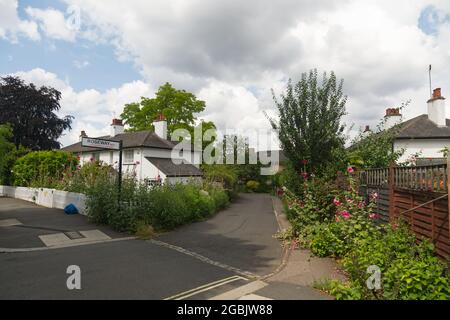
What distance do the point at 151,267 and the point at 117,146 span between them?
17.3ft

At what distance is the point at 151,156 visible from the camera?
2722cm

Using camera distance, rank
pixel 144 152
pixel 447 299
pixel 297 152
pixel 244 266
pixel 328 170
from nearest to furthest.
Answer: pixel 447 299 → pixel 244 266 → pixel 328 170 → pixel 297 152 → pixel 144 152

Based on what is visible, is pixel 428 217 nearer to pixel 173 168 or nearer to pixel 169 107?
pixel 173 168

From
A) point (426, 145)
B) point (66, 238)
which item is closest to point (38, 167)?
point (66, 238)

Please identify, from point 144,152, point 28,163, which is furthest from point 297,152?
point 144,152

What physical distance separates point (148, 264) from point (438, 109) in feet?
75.9

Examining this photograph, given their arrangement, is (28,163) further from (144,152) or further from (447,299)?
(447,299)

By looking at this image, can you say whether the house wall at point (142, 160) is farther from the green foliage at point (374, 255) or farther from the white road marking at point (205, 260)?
the green foliage at point (374, 255)

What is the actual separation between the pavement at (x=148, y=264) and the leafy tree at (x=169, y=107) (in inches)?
1077

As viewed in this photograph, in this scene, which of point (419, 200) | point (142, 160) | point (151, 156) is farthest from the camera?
point (151, 156)

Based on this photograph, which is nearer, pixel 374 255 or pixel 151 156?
pixel 374 255

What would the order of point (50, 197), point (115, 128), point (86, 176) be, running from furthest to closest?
point (115, 128) < point (50, 197) < point (86, 176)

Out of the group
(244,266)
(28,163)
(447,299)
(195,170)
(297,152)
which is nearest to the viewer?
(447,299)
